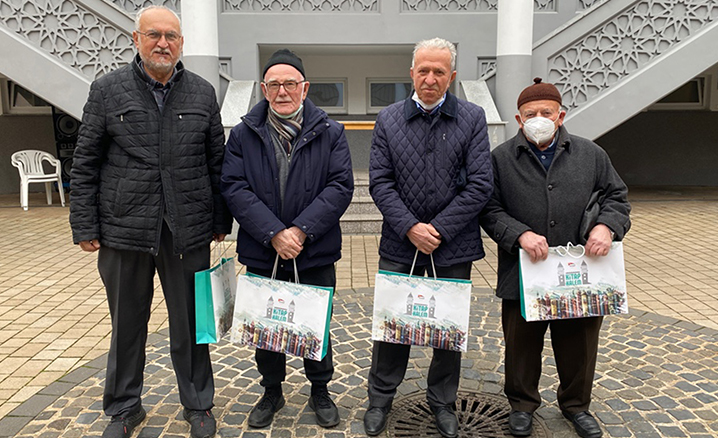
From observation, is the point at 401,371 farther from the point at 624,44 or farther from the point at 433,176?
the point at 624,44

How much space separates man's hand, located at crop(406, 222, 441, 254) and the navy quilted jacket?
31 millimetres

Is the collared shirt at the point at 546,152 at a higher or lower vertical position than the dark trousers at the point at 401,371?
higher

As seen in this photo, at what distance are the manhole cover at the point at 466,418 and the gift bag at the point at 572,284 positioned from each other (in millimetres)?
775

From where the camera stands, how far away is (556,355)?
3395mm

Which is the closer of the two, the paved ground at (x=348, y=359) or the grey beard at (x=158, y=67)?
the grey beard at (x=158, y=67)

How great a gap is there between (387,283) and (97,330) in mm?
3040

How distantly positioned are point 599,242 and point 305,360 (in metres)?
1.74

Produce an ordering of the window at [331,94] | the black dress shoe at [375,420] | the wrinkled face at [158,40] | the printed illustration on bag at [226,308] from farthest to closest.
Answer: the window at [331,94]
the black dress shoe at [375,420]
the printed illustration on bag at [226,308]
the wrinkled face at [158,40]

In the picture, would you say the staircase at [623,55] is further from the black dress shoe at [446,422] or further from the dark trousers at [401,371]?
the black dress shoe at [446,422]

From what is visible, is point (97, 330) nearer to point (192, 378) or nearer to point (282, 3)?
point (192, 378)

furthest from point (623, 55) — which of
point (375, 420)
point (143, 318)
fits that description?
point (143, 318)

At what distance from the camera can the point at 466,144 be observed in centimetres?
319

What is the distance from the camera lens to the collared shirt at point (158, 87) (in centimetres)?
303

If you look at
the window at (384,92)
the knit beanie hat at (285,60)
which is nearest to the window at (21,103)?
the window at (384,92)
